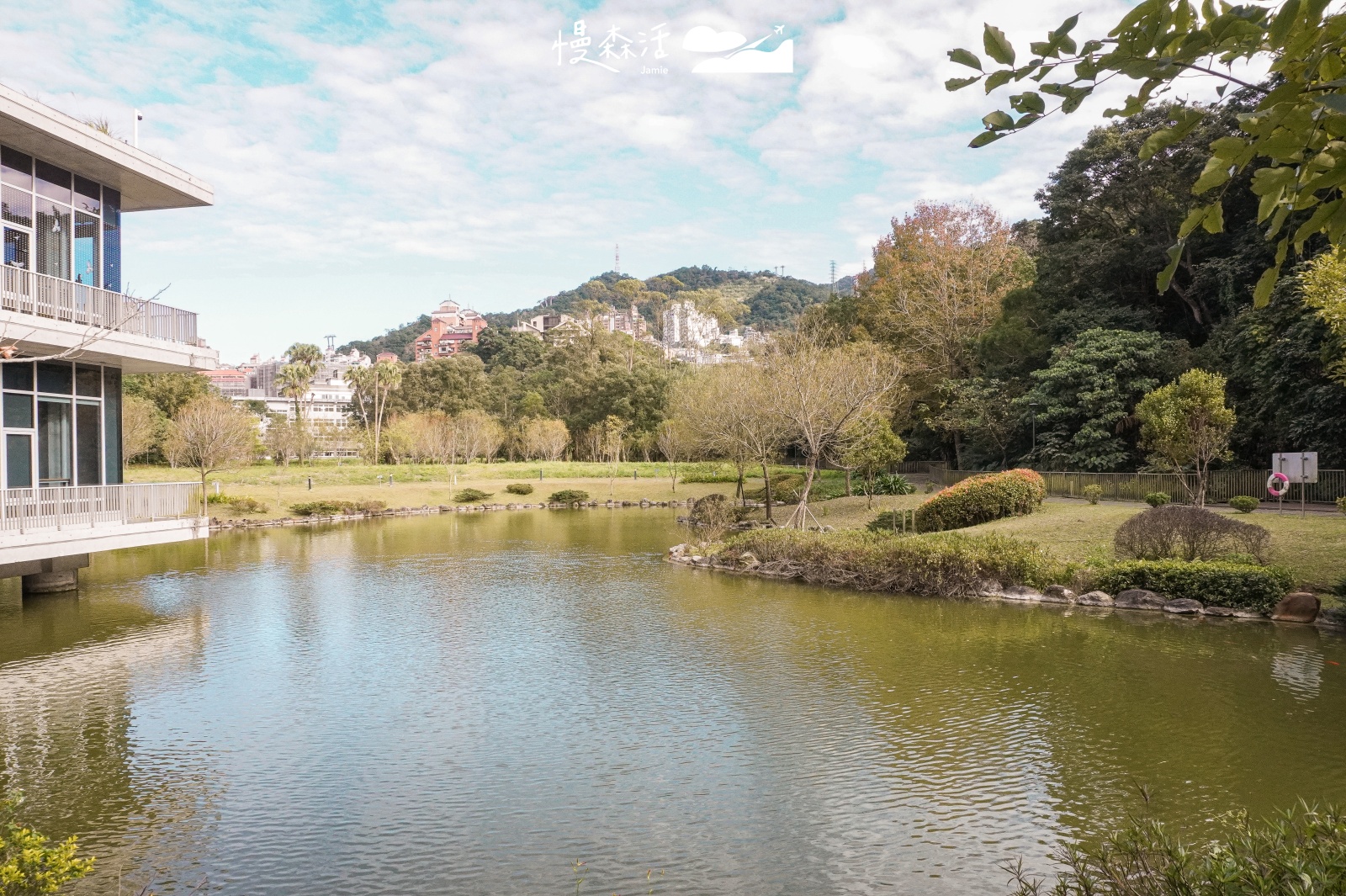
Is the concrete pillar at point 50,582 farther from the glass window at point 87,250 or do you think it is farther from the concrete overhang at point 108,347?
the glass window at point 87,250

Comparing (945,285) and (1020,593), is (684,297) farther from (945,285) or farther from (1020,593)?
(1020,593)

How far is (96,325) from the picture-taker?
16.1 meters

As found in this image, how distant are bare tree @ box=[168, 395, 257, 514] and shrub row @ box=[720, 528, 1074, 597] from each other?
25.6m

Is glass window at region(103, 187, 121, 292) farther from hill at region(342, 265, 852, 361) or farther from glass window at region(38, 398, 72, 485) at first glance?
hill at region(342, 265, 852, 361)

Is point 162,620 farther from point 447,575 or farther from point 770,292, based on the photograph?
point 770,292

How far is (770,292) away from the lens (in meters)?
160

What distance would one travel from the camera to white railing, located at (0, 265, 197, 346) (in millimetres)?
14383

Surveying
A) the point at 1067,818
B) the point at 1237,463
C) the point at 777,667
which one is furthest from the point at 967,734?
the point at 1237,463

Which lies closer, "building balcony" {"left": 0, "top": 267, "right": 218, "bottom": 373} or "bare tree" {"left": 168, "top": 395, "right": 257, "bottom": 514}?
"building balcony" {"left": 0, "top": 267, "right": 218, "bottom": 373}

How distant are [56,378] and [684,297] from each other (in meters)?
149

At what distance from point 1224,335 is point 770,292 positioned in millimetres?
132401

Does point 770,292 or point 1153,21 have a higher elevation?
point 770,292

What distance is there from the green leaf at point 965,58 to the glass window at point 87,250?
61.2 feet

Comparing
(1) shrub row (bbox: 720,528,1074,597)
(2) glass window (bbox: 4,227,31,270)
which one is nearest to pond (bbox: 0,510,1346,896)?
(1) shrub row (bbox: 720,528,1074,597)
